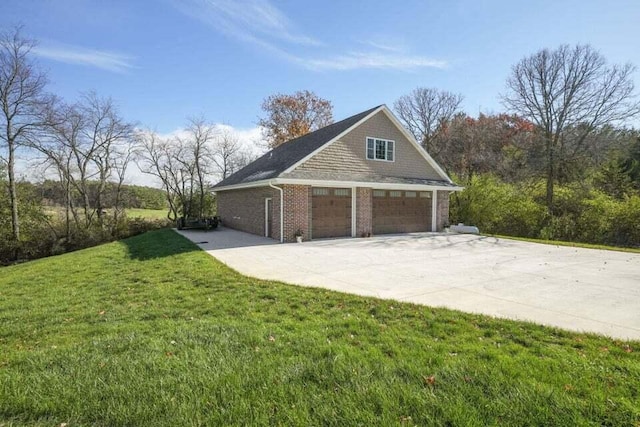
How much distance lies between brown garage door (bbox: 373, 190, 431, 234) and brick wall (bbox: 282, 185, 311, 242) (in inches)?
152

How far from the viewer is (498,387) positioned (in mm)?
2779

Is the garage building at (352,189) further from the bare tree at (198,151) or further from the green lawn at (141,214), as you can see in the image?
the green lawn at (141,214)

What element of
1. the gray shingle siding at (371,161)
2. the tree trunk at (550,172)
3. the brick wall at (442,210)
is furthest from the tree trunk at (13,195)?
the tree trunk at (550,172)

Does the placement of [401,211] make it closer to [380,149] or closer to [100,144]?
[380,149]

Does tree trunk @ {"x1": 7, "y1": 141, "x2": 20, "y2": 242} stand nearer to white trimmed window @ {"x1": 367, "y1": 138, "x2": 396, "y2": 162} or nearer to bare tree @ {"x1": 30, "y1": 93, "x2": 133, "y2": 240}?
bare tree @ {"x1": 30, "y1": 93, "x2": 133, "y2": 240}

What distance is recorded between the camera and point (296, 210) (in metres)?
13.4

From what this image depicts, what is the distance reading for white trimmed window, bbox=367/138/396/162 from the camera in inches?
637

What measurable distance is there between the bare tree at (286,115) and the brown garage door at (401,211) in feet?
58.3

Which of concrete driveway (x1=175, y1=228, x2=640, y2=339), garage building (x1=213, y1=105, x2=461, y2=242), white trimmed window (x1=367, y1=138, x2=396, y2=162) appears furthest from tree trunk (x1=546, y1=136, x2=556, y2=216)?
white trimmed window (x1=367, y1=138, x2=396, y2=162)

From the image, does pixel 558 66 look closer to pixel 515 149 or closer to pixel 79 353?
pixel 515 149

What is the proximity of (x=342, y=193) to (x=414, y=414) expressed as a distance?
1248 centimetres

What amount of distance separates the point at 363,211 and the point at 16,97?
752 inches

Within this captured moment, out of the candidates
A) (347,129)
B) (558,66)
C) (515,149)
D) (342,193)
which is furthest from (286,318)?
(515,149)

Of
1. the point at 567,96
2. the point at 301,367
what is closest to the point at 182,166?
the point at 301,367
